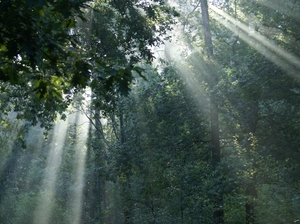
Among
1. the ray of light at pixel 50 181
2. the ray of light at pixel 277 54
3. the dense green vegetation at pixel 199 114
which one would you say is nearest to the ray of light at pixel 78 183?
the ray of light at pixel 50 181

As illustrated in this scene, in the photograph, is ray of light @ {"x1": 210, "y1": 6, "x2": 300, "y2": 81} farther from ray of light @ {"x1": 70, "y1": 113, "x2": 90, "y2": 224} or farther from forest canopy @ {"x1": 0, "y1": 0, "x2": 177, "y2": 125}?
ray of light @ {"x1": 70, "y1": 113, "x2": 90, "y2": 224}

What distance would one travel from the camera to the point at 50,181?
36.9 meters

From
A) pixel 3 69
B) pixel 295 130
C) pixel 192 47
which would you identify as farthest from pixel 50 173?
pixel 3 69

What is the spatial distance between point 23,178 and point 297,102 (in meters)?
29.2

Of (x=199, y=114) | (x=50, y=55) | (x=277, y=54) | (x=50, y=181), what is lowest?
(x=50, y=55)

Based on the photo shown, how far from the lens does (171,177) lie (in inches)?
624

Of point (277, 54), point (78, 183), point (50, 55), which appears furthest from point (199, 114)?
point (78, 183)

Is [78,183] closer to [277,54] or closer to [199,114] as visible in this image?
[199,114]

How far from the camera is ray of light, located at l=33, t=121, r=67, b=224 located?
32062 mm

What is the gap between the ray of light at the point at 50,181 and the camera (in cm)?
3206

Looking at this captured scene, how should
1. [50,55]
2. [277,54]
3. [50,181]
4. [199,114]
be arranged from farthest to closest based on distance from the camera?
[50,181] → [199,114] → [277,54] → [50,55]

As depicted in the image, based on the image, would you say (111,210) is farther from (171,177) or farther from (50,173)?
(50,173)

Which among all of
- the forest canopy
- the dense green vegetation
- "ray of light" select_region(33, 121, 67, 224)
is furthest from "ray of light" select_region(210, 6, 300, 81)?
"ray of light" select_region(33, 121, 67, 224)

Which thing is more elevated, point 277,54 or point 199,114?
point 199,114
